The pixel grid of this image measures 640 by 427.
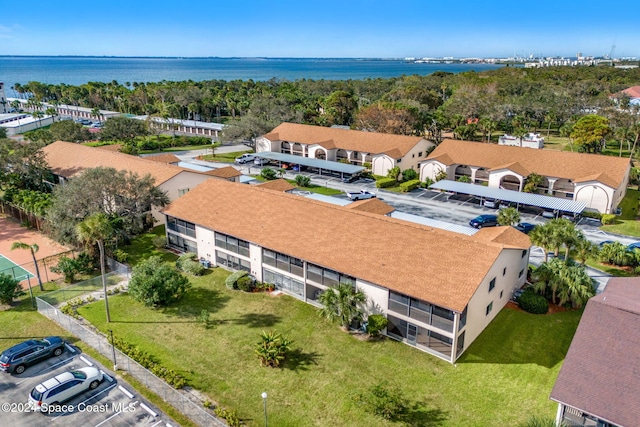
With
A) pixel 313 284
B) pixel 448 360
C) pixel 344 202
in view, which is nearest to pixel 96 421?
pixel 313 284

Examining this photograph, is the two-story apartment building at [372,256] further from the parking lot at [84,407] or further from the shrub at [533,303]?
the parking lot at [84,407]

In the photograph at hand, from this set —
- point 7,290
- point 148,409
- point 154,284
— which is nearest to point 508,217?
point 154,284

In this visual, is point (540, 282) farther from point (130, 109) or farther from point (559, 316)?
point (130, 109)

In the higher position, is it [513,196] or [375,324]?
[513,196]

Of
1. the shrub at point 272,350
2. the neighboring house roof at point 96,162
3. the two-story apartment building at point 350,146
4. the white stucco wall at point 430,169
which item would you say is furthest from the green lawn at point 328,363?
the two-story apartment building at point 350,146

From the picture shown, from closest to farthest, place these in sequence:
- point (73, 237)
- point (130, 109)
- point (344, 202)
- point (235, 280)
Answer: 1. point (235, 280)
2. point (73, 237)
3. point (344, 202)
4. point (130, 109)

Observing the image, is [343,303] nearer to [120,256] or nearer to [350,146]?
[120,256]

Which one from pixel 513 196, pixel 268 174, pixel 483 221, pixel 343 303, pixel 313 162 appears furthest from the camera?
pixel 313 162
